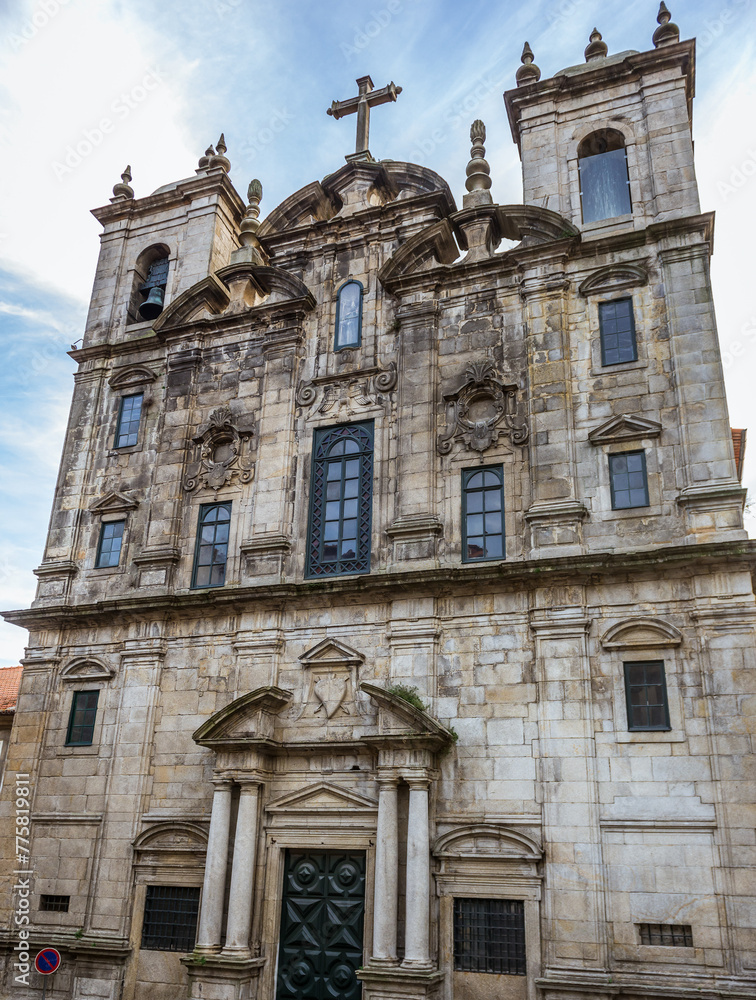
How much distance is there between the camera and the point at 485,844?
13.4m

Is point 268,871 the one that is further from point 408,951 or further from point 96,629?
point 96,629

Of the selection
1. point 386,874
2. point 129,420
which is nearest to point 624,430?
point 386,874

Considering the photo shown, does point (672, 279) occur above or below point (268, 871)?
above

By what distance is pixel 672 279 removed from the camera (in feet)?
51.4

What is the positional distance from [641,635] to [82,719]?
1093 centimetres

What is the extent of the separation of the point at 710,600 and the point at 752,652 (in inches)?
37.9

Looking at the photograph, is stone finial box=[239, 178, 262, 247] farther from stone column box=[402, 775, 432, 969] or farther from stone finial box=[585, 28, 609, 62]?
stone column box=[402, 775, 432, 969]

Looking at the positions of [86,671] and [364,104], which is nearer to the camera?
[86,671]

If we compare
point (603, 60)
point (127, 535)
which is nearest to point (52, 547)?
point (127, 535)

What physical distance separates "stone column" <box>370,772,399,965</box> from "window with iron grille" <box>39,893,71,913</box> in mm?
6350

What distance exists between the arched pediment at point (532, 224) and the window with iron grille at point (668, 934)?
38.6 feet

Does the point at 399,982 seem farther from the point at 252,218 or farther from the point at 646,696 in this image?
the point at 252,218

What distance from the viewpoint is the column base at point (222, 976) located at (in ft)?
44.3

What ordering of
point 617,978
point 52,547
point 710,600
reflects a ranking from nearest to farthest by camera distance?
1. point 617,978
2. point 710,600
3. point 52,547
